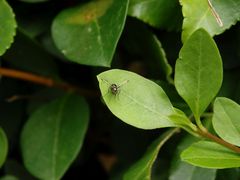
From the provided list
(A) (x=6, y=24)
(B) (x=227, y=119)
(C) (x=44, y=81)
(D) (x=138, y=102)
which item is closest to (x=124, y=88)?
(D) (x=138, y=102)

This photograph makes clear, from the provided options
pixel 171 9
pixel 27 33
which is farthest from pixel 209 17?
pixel 27 33

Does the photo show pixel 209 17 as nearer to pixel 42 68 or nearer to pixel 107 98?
pixel 107 98

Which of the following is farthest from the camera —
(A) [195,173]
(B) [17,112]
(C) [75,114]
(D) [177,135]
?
(B) [17,112]

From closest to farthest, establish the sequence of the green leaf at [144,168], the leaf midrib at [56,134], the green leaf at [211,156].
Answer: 1. the green leaf at [211,156]
2. the green leaf at [144,168]
3. the leaf midrib at [56,134]

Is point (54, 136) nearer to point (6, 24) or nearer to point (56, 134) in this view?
point (56, 134)

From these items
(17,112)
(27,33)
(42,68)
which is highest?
(27,33)

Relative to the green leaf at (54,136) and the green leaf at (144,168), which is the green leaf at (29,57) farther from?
the green leaf at (144,168)

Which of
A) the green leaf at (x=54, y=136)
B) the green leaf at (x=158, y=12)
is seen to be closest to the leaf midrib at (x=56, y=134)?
the green leaf at (x=54, y=136)
